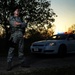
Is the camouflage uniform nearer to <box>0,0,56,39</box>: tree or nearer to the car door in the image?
the car door

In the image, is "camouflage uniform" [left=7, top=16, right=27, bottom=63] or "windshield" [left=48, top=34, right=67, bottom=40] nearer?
"camouflage uniform" [left=7, top=16, right=27, bottom=63]

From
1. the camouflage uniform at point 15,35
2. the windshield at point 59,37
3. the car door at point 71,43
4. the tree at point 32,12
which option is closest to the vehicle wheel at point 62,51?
the car door at point 71,43

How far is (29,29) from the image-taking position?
40938mm

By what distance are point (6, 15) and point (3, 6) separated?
114 centimetres

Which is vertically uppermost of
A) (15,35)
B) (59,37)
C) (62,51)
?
(15,35)

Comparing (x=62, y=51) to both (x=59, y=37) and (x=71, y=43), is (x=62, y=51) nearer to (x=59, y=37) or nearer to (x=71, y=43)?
(x=71, y=43)

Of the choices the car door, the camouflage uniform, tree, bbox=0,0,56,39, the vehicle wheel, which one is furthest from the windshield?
tree, bbox=0,0,56,39

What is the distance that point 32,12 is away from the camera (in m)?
39.0

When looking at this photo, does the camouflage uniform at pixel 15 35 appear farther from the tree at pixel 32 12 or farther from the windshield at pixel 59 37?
the tree at pixel 32 12

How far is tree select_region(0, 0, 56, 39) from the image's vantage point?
38.0m

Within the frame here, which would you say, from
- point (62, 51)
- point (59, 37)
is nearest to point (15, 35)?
point (62, 51)

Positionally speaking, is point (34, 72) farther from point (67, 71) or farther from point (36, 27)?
point (36, 27)

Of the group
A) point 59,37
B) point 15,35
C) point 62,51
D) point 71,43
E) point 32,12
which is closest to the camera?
point 15,35

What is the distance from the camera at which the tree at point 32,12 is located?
38000mm
